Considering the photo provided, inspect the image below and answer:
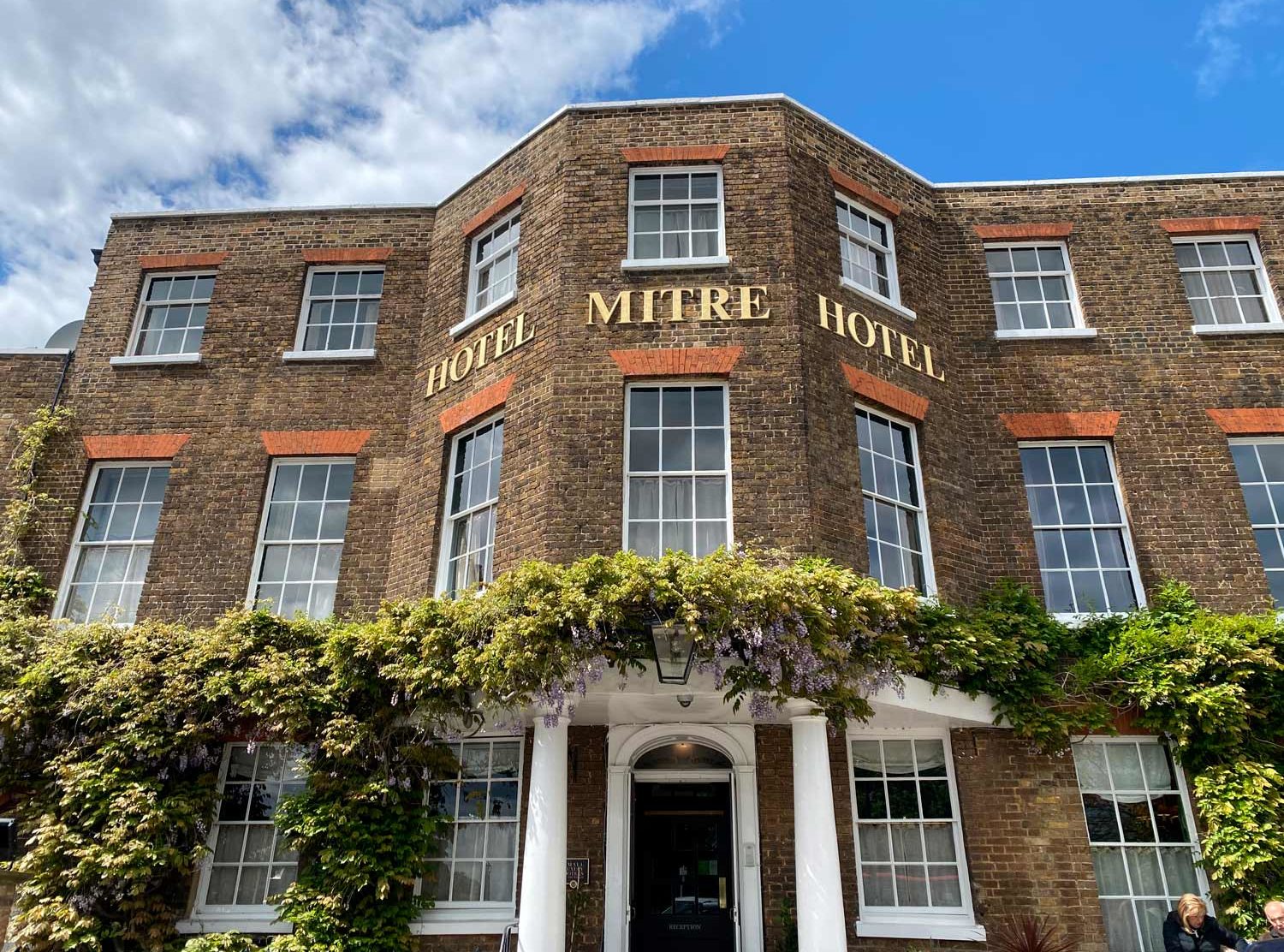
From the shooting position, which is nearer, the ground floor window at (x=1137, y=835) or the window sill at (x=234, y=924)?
the ground floor window at (x=1137, y=835)

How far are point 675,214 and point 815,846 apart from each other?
7090mm

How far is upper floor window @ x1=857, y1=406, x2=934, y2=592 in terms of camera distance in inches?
368

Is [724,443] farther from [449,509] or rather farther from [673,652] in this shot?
[449,509]

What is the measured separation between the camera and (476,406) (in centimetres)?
1021

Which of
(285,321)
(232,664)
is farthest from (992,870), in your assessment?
(285,321)

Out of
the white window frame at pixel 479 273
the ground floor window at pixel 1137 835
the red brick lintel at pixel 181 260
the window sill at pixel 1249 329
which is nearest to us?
the ground floor window at pixel 1137 835

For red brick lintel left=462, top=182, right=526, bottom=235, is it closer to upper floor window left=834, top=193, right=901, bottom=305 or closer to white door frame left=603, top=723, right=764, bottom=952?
upper floor window left=834, top=193, right=901, bottom=305

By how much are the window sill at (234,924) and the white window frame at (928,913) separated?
5.65 meters

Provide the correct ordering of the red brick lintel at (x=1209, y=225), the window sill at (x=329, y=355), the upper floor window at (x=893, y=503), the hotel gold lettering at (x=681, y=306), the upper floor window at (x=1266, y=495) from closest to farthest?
the upper floor window at (x=893, y=503), the hotel gold lettering at (x=681, y=306), the upper floor window at (x=1266, y=495), the window sill at (x=329, y=355), the red brick lintel at (x=1209, y=225)

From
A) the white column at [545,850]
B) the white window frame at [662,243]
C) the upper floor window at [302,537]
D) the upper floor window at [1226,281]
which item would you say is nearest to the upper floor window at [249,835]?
the upper floor window at [302,537]

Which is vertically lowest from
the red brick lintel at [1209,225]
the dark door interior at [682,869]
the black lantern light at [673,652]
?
the dark door interior at [682,869]

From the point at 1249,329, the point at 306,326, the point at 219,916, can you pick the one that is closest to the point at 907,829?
the point at 219,916

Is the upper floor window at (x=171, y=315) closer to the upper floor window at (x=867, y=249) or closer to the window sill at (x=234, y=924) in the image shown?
the window sill at (x=234, y=924)

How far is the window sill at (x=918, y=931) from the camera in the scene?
8320mm
